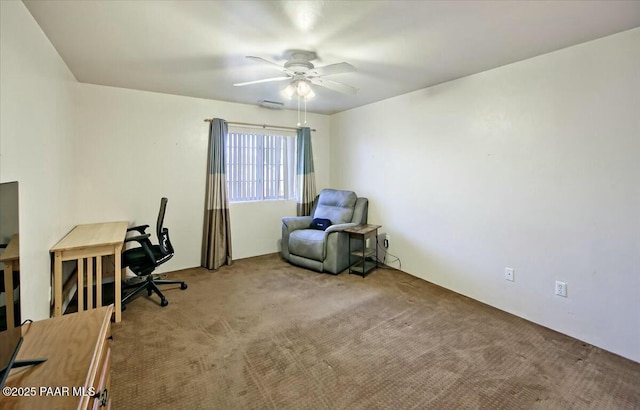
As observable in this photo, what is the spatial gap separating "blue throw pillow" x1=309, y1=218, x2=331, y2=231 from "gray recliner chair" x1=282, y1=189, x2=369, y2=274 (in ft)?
0.22

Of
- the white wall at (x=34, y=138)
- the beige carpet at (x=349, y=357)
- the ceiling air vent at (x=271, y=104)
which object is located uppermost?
the ceiling air vent at (x=271, y=104)

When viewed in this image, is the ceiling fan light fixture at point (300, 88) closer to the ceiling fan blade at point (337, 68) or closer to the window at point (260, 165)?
the ceiling fan blade at point (337, 68)

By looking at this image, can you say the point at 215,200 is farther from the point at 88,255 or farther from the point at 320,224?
the point at 88,255

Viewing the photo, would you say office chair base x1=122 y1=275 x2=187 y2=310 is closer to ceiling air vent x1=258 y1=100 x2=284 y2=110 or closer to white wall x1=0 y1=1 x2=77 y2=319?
white wall x1=0 y1=1 x2=77 y2=319

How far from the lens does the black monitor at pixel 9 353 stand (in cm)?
96

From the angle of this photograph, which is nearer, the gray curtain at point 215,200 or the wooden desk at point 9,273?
the wooden desk at point 9,273

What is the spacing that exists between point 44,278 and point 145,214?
5.19ft

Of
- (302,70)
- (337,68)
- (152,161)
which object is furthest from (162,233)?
(337,68)

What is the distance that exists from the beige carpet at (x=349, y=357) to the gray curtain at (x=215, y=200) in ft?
2.90

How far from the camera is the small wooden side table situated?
3841 millimetres

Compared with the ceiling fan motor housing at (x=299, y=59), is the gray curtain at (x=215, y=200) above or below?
below

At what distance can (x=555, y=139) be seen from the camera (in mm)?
2504

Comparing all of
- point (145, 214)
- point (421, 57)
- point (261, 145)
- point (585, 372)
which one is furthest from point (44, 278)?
point (585, 372)

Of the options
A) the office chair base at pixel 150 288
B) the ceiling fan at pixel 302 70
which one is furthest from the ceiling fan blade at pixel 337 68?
the office chair base at pixel 150 288
